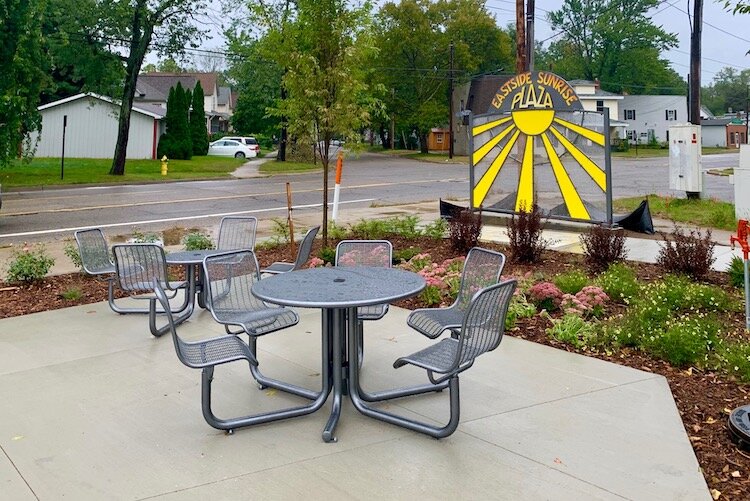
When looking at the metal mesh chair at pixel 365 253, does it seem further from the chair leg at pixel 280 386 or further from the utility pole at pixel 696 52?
the utility pole at pixel 696 52

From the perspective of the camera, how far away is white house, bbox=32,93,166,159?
43.1 m

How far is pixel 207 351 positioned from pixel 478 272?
223 centimetres

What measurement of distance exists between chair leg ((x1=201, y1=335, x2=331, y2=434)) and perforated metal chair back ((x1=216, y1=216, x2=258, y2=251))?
4309 mm

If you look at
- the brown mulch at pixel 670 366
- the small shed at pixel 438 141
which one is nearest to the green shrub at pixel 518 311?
the brown mulch at pixel 670 366

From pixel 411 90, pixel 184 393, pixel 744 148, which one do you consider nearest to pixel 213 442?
pixel 184 393

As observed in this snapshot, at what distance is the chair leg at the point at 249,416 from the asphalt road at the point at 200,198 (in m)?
10.6

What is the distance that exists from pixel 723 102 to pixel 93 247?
13974 centimetres

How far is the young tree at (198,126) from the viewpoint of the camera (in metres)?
49.0

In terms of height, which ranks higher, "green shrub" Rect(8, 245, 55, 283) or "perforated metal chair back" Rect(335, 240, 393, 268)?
"perforated metal chair back" Rect(335, 240, 393, 268)

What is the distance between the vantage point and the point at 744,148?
12.2 meters

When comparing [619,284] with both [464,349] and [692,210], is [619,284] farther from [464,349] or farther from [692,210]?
[692,210]

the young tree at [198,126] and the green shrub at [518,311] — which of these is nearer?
the green shrub at [518,311]

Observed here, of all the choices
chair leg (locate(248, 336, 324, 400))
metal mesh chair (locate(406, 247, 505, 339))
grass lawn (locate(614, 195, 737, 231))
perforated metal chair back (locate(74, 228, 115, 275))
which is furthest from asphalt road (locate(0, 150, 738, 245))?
metal mesh chair (locate(406, 247, 505, 339))

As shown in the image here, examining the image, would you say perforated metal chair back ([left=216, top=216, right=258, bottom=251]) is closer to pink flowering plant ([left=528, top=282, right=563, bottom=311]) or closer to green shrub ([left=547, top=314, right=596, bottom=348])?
pink flowering plant ([left=528, top=282, right=563, bottom=311])
